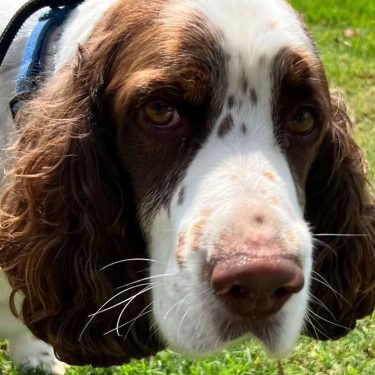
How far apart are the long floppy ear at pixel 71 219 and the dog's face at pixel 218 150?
10cm

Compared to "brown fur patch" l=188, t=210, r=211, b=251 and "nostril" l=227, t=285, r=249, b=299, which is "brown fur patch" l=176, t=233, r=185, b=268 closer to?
"brown fur patch" l=188, t=210, r=211, b=251

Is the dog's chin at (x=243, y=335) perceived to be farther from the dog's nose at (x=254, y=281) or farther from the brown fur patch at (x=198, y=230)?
the brown fur patch at (x=198, y=230)

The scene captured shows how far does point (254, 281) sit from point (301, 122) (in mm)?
696

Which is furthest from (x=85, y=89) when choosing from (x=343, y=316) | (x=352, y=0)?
(x=352, y=0)

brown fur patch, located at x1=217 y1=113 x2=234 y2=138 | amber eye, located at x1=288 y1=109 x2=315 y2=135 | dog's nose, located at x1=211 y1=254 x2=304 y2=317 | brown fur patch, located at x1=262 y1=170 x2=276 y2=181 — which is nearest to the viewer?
dog's nose, located at x1=211 y1=254 x2=304 y2=317

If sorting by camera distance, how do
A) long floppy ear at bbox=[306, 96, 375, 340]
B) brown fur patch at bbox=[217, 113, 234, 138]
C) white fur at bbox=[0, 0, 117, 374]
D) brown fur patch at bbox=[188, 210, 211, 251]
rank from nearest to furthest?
brown fur patch at bbox=[188, 210, 211, 251]
brown fur patch at bbox=[217, 113, 234, 138]
white fur at bbox=[0, 0, 117, 374]
long floppy ear at bbox=[306, 96, 375, 340]

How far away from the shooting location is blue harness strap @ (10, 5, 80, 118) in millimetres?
3104

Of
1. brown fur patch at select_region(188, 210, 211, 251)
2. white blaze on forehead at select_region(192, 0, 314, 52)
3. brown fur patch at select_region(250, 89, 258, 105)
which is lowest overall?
brown fur patch at select_region(188, 210, 211, 251)

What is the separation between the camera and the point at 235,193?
95.9 inches

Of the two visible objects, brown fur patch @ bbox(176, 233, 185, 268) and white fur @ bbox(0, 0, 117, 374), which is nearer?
brown fur patch @ bbox(176, 233, 185, 268)

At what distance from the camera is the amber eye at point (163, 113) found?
262 cm

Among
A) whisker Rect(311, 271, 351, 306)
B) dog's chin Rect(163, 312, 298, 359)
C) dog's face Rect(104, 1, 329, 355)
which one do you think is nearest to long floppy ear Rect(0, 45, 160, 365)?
dog's face Rect(104, 1, 329, 355)

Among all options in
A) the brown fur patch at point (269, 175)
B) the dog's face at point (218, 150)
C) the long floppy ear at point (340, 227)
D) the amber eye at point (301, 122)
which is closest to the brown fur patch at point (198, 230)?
the dog's face at point (218, 150)

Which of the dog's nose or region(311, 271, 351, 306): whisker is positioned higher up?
the dog's nose
